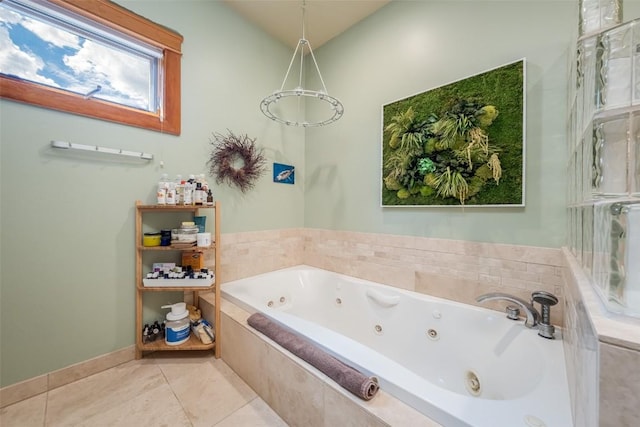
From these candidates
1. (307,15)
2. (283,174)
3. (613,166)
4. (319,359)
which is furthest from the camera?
(283,174)

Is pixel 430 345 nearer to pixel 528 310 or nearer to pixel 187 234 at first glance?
pixel 528 310

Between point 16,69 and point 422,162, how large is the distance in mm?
2407

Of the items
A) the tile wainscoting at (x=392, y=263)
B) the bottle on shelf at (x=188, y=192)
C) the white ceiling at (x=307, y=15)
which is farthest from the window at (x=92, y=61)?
the tile wainscoting at (x=392, y=263)

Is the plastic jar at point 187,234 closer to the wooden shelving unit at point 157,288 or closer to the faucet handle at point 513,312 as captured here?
the wooden shelving unit at point 157,288

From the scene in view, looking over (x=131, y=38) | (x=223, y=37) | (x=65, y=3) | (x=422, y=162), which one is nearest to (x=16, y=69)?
(x=65, y=3)

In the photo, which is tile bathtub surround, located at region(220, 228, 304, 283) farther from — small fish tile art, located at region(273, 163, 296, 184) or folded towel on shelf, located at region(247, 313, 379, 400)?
folded towel on shelf, located at region(247, 313, 379, 400)

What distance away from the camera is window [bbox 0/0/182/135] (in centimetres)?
128

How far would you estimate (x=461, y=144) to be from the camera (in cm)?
152

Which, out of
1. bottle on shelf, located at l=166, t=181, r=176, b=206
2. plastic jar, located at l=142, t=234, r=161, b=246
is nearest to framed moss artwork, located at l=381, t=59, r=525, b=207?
bottle on shelf, located at l=166, t=181, r=176, b=206

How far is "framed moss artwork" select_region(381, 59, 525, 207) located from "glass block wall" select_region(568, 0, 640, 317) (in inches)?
23.2

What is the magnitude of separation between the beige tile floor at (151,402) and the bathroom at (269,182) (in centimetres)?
17

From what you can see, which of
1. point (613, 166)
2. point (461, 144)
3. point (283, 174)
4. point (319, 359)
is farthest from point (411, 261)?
point (283, 174)

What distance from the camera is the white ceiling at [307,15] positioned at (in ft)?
6.37

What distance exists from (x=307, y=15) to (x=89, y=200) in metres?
2.16
